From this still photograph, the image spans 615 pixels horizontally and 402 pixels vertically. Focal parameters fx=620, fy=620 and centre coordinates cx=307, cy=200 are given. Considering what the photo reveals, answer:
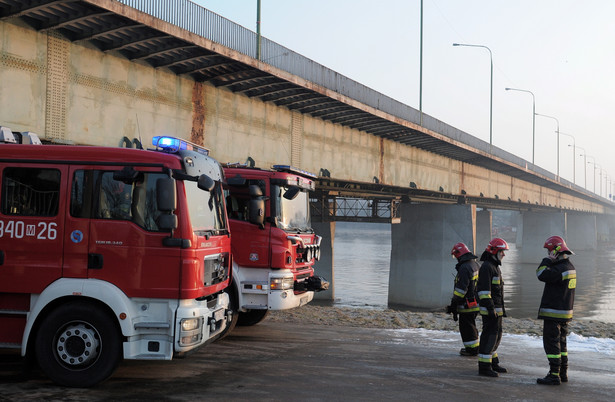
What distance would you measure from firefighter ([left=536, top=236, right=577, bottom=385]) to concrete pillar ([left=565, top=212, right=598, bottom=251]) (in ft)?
307

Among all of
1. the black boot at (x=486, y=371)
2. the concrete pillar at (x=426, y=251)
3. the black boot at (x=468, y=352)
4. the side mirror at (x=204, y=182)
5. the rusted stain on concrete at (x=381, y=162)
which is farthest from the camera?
the concrete pillar at (x=426, y=251)

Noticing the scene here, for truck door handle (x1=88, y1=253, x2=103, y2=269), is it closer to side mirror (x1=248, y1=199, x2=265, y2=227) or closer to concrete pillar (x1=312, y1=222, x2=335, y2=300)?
side mirror (x1=248, y1=199, x2=265, y2=227)

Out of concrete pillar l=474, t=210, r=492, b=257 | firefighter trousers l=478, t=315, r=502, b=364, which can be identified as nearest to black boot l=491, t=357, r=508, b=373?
firefighter trousers l=478, t=315, r=502, b=364

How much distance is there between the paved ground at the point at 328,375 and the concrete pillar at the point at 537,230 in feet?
201

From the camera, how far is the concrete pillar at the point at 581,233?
312 feet

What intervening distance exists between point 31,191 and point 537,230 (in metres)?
71.1

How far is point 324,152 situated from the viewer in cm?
2238

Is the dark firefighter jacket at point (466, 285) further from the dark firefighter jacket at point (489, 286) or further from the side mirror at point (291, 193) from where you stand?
the side mirror at point (291, 193)

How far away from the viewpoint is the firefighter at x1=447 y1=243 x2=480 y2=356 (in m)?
9.34

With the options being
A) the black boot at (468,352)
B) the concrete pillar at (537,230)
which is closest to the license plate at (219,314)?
the black boot at (468,352)

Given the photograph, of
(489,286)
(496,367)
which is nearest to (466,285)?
(489,286)

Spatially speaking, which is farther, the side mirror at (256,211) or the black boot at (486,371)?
the side mirror at (256,211)

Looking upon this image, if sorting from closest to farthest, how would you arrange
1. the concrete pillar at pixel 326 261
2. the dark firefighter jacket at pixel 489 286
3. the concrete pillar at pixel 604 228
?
1. the dark firefighter jacket at pixel 489 286
2. the concrete pillar at pixel 326 261
3. the concrete pillar at pixel 604 228

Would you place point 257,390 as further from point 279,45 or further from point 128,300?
point 279,45
